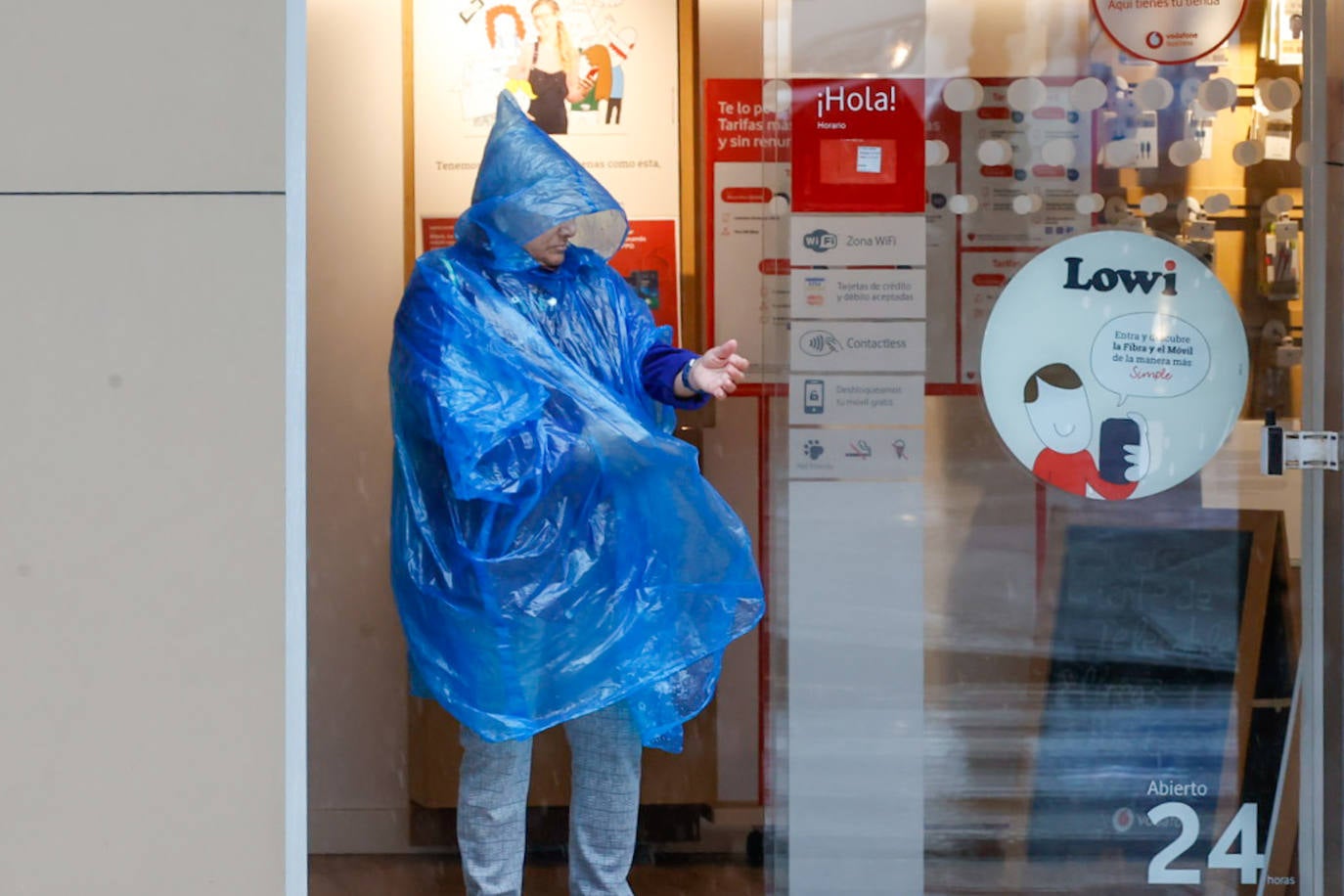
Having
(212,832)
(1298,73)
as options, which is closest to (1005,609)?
(1298,73)

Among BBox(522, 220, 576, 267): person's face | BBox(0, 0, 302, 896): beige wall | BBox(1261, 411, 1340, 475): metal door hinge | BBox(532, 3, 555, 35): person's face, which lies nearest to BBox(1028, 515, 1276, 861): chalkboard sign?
BBox(1261, 411, 1340, 475): metal door hinge

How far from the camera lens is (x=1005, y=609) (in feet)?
8.13

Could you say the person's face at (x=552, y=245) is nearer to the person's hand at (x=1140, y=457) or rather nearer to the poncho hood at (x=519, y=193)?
the poncho hood at (x=519, y=193)

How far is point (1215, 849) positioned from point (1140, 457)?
659 mm

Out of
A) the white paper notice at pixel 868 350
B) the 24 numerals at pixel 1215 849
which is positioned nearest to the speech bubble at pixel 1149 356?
the white paper notice at pixel 868 350

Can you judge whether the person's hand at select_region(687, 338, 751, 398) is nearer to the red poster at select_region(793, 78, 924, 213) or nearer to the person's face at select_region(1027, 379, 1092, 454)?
the red poster at select_region(793, 78, 924, 213)

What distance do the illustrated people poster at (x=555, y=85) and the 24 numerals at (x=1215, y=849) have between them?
162 centimetres

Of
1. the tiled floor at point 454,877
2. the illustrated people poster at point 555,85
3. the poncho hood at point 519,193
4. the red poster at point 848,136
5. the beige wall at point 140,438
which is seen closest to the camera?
the beige wall at point 140,438

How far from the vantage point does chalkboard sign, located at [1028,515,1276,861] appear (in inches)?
97.8

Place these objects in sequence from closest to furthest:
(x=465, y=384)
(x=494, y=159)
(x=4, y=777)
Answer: (x=4, y=777), (x=465, y=384), (x=494, y=159)

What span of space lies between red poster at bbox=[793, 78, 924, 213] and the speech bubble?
44 cm

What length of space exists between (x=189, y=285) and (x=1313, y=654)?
1.83 m

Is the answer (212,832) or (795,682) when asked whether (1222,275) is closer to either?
(795,682)

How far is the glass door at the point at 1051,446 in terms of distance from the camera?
2412mm
